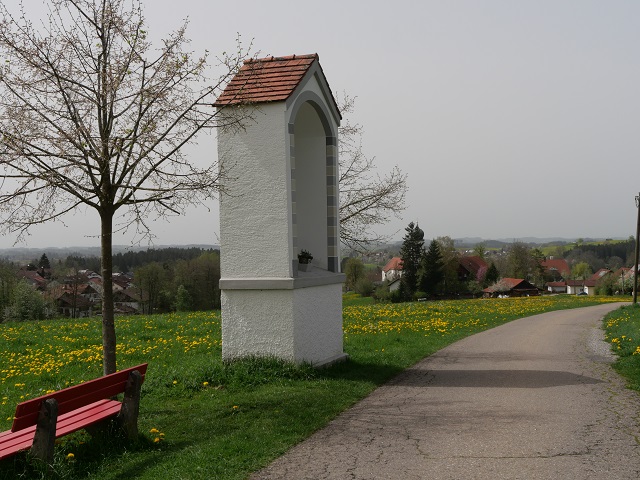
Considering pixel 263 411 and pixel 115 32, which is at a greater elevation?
pixel 115 32

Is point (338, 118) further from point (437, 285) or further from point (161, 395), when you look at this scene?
point (437, 285)

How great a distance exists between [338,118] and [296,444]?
714cm

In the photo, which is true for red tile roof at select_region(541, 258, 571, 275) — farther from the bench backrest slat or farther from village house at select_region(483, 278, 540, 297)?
the bench backrest slat

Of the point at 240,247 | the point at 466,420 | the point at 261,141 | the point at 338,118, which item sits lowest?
the point at 466,420

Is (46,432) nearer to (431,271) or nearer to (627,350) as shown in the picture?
(627,350)

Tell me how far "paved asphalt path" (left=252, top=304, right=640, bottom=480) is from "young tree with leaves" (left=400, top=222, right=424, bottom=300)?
176ft

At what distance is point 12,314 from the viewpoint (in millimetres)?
40062

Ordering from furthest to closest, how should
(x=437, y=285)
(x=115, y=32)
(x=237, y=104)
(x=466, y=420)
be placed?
(x=437, y=285), (x=237, y=104), (x=115, y=32), (x=466, y=420)

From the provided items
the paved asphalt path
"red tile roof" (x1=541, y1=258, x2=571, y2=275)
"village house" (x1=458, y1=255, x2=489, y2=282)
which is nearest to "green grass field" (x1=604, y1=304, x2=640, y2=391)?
the paved asphalt path

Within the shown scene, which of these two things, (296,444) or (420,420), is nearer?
(296,444)

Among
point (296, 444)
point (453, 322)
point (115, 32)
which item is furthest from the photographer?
point (453, 322)

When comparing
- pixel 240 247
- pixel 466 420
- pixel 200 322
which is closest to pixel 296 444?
pixel 466 420

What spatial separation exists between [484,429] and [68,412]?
4.18 meters

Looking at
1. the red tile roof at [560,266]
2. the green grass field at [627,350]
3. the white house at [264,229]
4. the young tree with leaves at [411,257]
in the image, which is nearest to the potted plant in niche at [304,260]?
the white house at [264,229]
